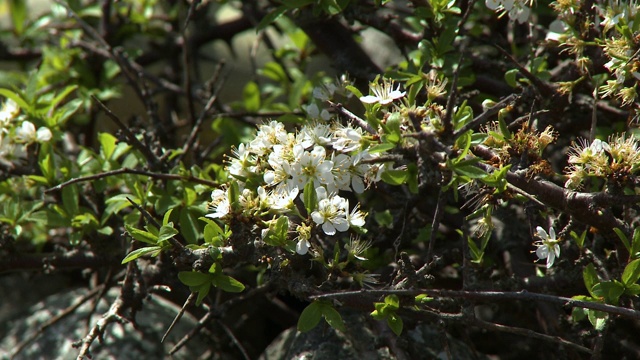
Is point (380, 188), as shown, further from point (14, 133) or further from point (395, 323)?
point (14, 133)

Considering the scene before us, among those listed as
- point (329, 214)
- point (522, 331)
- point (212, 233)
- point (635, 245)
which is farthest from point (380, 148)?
point (635, 245)

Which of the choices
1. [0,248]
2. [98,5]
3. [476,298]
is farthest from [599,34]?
[98,5]

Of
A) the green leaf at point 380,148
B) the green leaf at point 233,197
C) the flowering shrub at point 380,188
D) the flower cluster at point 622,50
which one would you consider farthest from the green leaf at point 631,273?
the green leaf at point 233,197

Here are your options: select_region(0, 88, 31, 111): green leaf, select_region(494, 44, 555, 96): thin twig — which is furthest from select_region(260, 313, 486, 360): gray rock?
select_region(0, 88, 31, 111): green leaf

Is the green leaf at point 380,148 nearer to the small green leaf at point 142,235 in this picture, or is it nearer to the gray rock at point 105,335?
the small green leaf at point 142,235

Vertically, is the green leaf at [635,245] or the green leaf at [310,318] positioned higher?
the green leaf at [635,245]

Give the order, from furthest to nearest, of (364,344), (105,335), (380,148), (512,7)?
(105,335)
(364,344)
(512,7)
(380,148)

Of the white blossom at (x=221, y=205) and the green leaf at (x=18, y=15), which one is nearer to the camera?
the white blossom at (x=221, y=205)

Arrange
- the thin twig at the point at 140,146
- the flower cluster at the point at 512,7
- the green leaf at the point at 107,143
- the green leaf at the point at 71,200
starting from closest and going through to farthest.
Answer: the flower cluster at the point at 512,7
the thin twig at the point at 140,146
the green leaf at the point at 71,200
the green leaf at the point at 107,143
